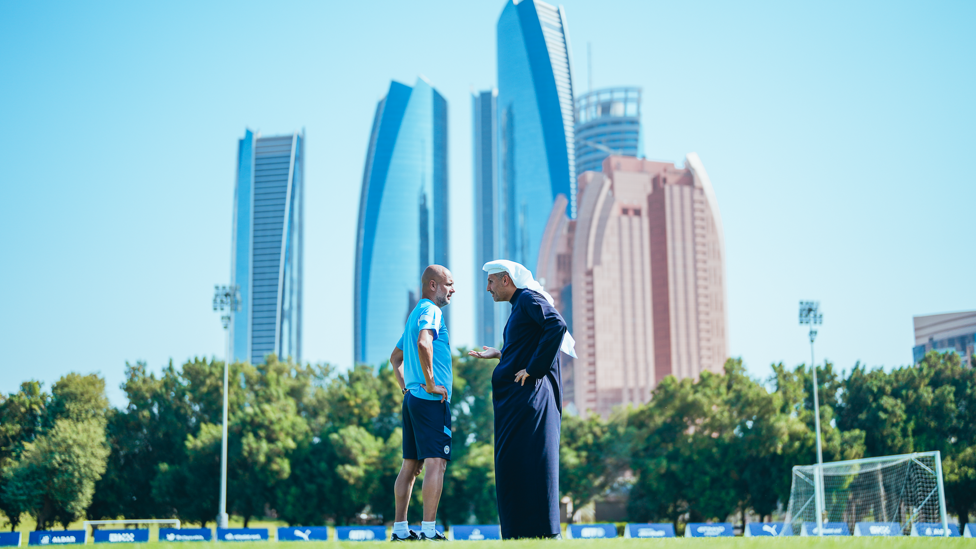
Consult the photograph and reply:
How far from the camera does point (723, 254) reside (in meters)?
118

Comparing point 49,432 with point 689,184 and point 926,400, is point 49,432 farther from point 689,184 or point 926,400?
point 689,184

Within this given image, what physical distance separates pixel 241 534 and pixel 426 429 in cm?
2056

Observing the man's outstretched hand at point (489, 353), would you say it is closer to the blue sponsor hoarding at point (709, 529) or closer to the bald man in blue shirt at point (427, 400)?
the bald man in blue shirt at point (427, 400)

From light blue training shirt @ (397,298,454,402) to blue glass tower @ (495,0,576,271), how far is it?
126465mm

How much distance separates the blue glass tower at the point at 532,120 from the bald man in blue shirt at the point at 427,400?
126 meters

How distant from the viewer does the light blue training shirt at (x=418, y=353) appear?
7316mm

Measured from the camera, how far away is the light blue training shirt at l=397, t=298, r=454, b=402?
7.32m

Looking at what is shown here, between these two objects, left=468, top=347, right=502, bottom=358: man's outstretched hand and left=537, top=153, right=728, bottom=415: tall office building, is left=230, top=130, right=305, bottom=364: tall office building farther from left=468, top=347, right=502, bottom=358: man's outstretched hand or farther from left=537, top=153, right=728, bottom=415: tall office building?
left=468, top=347, right=502, bottom=358: man's outstretched hand

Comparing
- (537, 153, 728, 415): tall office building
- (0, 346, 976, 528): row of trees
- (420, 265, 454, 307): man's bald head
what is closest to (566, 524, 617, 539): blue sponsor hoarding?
(0, 346, 976, 528): row of trees

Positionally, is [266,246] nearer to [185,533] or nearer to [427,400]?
[185,533]

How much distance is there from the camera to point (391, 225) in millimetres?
147625

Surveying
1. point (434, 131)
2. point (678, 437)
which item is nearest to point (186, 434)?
point (678, 437)

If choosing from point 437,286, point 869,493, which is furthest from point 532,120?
point 437,286

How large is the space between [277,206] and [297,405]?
136324mm
